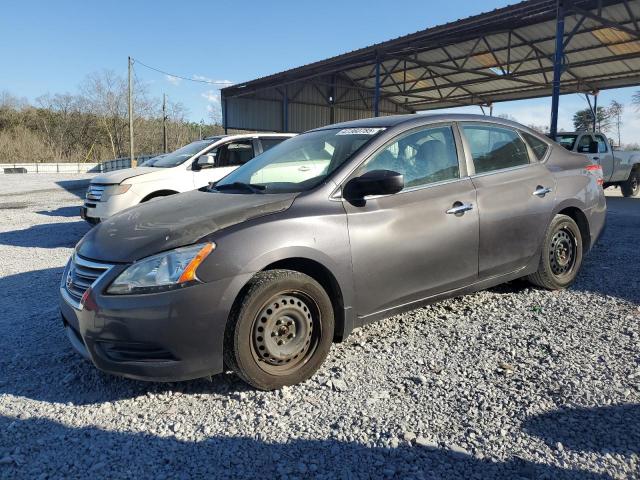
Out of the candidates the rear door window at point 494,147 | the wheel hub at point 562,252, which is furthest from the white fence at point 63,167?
the wheel hub at point 562,252

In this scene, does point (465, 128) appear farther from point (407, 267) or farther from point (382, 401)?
point (382, 401)

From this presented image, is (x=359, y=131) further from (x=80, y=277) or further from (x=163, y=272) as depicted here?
(x=80, y=277)

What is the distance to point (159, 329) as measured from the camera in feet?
8.47

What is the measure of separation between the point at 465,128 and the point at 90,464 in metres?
3.46

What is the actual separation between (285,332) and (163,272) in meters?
0.80

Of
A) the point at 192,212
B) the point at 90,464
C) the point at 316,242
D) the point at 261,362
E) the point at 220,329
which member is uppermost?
the point at 192,212

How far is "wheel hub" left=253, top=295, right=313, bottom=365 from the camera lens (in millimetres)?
2812

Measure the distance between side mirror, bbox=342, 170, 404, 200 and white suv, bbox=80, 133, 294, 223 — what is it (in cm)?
464

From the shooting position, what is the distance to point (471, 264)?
146 inches

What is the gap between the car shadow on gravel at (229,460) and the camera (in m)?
2.15

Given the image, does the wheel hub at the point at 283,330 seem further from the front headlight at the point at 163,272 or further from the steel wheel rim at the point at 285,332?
the front headlight at the point at 163,272

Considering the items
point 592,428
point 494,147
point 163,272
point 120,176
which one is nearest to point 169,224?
point 163,272

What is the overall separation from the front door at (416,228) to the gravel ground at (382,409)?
18.1 inches

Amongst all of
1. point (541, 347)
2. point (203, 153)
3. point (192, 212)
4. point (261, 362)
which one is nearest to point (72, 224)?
point (203, 153)
